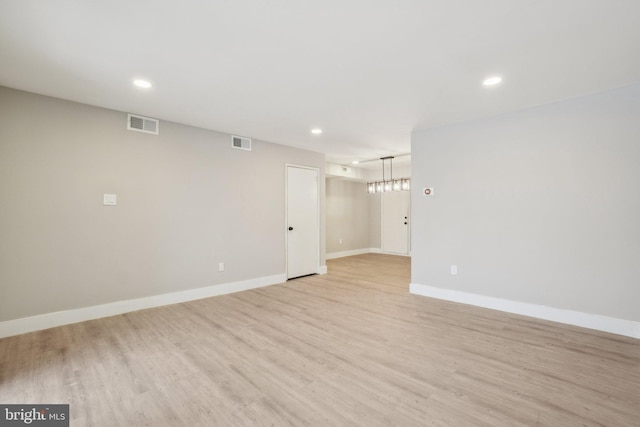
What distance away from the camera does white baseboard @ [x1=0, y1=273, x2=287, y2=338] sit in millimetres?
3057

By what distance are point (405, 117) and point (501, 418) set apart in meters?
3.45

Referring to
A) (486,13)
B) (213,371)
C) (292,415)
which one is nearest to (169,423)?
(213,371)

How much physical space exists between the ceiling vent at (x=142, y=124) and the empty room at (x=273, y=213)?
28mm

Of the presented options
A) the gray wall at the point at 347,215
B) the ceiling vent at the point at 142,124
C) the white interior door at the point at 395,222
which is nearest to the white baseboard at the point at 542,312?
the gray wall at the point at 347,215

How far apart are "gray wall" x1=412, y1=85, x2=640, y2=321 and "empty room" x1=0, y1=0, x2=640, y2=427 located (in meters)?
0.02

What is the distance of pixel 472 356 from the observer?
258 cm

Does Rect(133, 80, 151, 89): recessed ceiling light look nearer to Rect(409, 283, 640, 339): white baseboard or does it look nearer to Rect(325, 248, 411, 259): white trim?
Rect(409, 283, 640, 339): white baseboard

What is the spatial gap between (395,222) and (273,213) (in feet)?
16.4

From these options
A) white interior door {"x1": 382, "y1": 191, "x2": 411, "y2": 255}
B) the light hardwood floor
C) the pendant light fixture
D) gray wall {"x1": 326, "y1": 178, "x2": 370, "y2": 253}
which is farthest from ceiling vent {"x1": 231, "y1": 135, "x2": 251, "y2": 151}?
white interior door {"x1": 382, "y1": 191, "x2": 411, "y2": 255}

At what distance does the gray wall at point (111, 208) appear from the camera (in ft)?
10.1

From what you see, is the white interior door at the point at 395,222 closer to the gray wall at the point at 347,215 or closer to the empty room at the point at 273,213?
the gray wall at the point at 347,215

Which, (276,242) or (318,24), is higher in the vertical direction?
(318,24)

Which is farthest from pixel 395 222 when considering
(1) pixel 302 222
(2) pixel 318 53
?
(2) pixel 318 53

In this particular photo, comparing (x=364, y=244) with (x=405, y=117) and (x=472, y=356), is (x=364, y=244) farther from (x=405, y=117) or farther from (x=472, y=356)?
(x=472, y=356)
